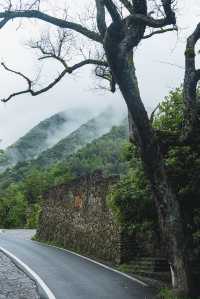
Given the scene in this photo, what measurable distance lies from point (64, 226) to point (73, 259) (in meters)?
8.18

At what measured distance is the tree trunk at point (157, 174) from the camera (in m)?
11.6

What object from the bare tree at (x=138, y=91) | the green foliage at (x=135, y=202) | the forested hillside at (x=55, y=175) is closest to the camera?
the bare tree at (x=138, y=91)

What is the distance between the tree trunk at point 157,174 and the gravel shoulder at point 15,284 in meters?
3.20

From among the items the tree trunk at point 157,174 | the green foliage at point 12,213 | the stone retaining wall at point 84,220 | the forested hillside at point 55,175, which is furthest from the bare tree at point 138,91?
the green foliage at point 12,213

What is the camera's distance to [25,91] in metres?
13.7

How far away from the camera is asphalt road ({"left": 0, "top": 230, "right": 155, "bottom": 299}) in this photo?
1293cm

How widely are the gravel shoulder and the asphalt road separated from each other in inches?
20.0

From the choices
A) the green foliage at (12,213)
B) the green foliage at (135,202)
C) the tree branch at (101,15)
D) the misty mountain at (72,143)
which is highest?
the misty mountain at (72,143)

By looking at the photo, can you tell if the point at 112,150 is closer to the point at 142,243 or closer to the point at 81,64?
the point at 142,243

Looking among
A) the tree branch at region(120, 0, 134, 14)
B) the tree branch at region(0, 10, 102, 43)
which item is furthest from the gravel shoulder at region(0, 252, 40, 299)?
the tree branch at region(120, 0, 134, 14)

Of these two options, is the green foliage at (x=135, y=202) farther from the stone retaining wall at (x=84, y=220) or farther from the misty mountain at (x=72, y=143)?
the misty mountain at (x=72, y=143)

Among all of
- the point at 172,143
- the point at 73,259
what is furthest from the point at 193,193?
the point at 73,259

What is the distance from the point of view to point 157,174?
39.9 feet

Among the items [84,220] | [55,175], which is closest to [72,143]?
[55,175]
